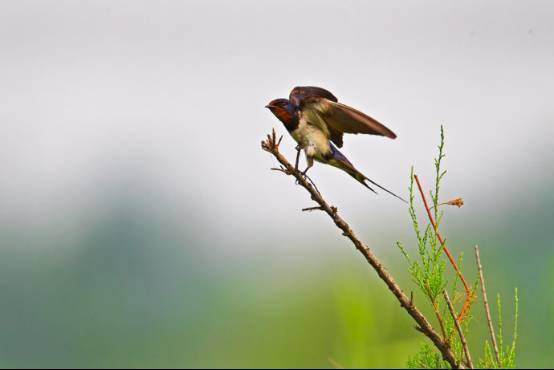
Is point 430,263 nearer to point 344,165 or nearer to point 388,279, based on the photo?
point 388,279

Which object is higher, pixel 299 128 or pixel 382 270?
pixel 299 128

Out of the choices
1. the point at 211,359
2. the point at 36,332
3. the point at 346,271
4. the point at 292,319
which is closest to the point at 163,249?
the point at 36,332

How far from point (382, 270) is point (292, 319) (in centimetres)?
5390

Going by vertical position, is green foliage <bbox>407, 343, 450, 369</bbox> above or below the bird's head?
below

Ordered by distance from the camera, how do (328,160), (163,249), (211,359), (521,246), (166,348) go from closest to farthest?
(328,160)
(521,246)
(211,359)
(166,348)
(163,249)

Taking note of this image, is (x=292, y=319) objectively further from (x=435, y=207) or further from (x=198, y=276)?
(x=198, y=276)

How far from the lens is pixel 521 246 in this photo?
5384cm

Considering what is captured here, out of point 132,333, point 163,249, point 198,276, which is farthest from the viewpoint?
point 163,249

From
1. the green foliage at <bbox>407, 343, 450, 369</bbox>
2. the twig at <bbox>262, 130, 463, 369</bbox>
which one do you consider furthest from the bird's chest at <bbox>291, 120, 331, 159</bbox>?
the green foliage at <bbox>407, 343, 450, 369</bbox>

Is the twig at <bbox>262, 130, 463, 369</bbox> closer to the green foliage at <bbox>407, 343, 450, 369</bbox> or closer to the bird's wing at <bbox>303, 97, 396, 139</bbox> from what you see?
the green foliage at <bbox>407, 343, 450, 369</bbox>

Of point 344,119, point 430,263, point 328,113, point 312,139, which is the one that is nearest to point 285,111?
point 312,139

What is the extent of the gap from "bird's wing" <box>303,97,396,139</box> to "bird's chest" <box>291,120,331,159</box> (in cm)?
12

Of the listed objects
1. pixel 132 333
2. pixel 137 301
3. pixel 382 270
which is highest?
pixel 137 301

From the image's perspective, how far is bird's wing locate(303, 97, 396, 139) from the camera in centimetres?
377
